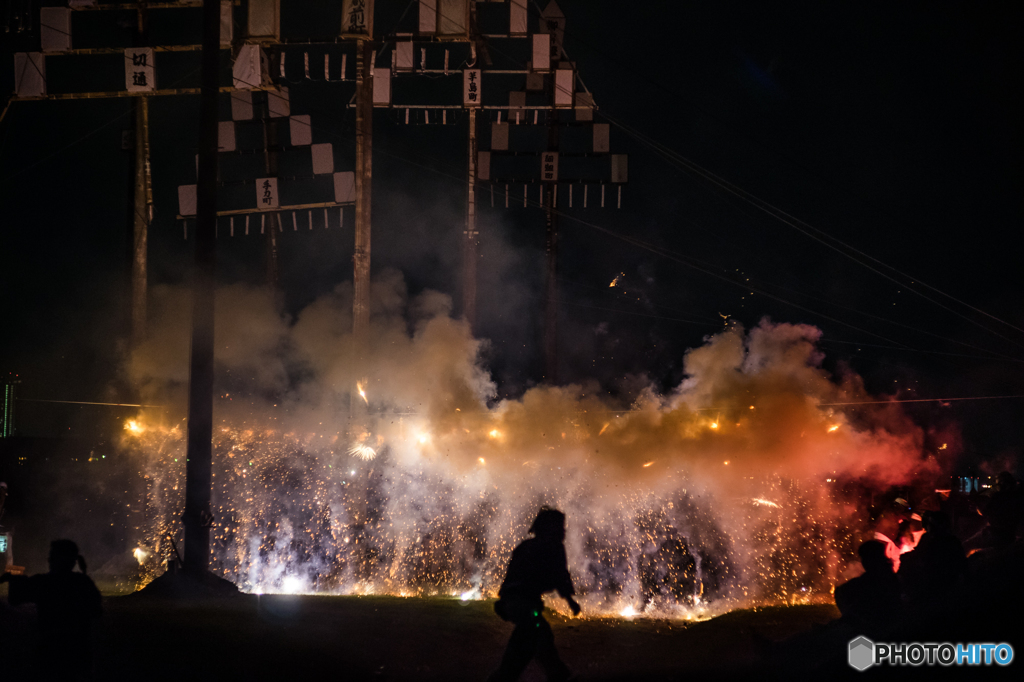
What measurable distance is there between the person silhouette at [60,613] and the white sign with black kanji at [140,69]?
12.0 meters

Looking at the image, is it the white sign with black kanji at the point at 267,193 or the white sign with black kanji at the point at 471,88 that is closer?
the white sign with black kanji at the point at 471,88

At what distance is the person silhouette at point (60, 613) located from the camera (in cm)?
471

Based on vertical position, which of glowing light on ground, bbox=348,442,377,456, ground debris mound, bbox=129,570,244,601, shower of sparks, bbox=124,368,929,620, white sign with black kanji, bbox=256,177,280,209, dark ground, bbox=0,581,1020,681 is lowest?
shower of sparks, bbox=124,368,929,620

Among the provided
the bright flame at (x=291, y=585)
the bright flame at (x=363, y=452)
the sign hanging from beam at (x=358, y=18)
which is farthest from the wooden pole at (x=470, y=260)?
the bright flame at (x=291, y=585)

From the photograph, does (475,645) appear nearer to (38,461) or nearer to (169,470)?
(169,470)

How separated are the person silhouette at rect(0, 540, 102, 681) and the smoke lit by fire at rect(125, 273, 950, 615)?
20.7 ft

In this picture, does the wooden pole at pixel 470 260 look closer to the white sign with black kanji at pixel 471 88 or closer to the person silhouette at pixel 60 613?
the white sign with black kanji at pixel 471 88

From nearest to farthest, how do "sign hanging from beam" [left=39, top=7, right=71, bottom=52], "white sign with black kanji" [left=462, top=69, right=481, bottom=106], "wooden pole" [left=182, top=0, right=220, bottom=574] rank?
"wooden pole" [left=182, top=0, right=220, bottom=574] → "sign hanging from beam" [left=39, top=7, right=71, bottom=52] → "white sign with black kanji" [left=462, top=69, right=481, bottom=106]

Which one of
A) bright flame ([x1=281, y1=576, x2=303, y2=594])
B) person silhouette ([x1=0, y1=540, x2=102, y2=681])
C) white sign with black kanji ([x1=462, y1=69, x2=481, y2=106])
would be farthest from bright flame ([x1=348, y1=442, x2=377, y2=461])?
person silhouette ([x1=0, y1=540, x2=102, y2=681])

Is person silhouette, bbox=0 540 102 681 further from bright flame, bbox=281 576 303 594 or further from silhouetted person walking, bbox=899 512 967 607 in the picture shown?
silhouetted person walking, bbox=899 512 967 607

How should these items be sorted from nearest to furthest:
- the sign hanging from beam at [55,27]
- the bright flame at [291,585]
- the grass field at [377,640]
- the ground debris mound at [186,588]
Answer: the grass field at [377,640] → the ground debris mound at [186,588] → the bright flame at [291,585] → the sign hanging from beam at [55,27]

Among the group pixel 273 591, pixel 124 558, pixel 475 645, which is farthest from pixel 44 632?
pixel 124 558

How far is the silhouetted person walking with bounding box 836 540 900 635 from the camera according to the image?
5.52 metres

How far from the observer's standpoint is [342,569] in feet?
36.8
